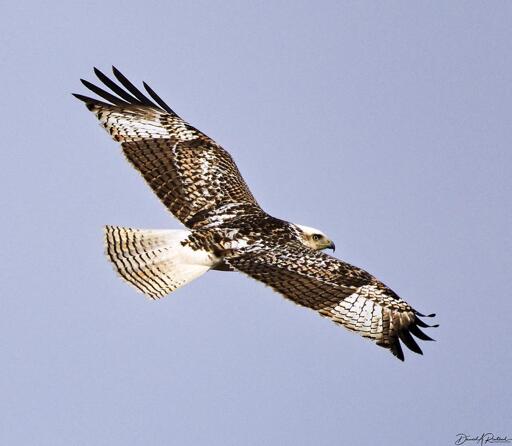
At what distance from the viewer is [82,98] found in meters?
15.6

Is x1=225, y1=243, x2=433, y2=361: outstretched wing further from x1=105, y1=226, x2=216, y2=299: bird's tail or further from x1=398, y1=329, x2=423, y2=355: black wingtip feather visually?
x1=105, y1=226, x2=216, y2=299: bird's tail

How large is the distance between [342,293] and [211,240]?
63.6 inches

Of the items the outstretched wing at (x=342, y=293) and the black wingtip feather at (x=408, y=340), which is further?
the black wingtip feather at (x=408, y=340)

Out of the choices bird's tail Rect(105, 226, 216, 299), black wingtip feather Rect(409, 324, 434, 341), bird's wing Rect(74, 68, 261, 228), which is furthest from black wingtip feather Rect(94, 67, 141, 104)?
black wingtip feather Rect(409, 324, 434, 341)

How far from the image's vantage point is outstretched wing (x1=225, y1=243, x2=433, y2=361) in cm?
1262

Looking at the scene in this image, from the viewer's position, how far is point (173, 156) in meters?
A: 15.2

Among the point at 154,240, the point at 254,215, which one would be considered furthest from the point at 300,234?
the point at 154,240

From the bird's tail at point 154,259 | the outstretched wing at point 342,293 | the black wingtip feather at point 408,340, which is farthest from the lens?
the bird's tail at point 154,259

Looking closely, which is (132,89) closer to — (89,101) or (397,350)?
(89,101)

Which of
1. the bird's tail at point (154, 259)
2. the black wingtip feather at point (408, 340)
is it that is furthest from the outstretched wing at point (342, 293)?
the bird's tail at point (154, 259)

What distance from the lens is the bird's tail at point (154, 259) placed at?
13.6m

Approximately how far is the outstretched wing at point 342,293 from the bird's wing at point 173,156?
1.47 meters

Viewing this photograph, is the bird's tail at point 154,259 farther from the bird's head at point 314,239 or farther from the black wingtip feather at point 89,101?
the black wingtip feather at point 89,101

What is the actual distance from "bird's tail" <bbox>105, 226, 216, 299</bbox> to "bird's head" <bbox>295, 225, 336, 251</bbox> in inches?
53.6
